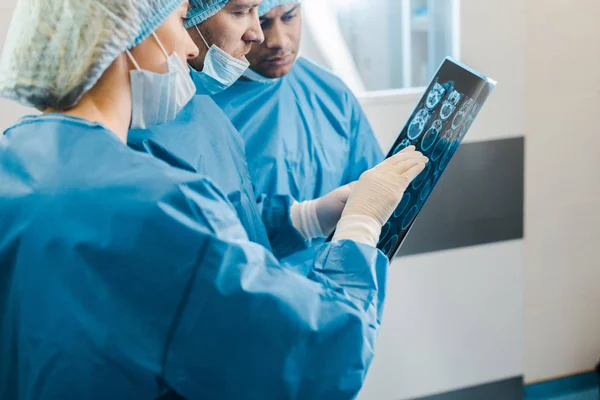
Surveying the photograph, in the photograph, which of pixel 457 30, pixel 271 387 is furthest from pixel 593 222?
pixel 271 387

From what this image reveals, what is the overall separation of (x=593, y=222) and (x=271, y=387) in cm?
203

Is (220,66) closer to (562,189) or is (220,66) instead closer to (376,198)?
(376,198)

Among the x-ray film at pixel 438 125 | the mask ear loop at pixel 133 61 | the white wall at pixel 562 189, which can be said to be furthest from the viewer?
the white wall at pixel 562 189

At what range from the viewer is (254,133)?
1617 millimetres

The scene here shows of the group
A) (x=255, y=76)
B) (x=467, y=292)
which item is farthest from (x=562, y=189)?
(x=255, y=76)

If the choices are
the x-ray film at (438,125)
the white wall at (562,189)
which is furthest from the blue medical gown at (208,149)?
the white wall at (562,189)

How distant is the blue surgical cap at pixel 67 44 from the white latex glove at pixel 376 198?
455 millimetres

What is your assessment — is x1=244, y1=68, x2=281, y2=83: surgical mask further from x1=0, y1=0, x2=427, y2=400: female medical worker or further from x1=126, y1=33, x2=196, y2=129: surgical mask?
x1=0, y1=0, x2=427, y2=400: female medical worker

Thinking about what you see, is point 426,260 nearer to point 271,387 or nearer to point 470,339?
point 470,339

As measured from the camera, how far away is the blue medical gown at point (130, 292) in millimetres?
833

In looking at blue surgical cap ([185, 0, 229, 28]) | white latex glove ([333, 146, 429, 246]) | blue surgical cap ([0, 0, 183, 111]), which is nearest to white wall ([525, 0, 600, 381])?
white latex glove ([333, 146, 429, 246])

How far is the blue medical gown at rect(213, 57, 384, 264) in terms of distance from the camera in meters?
1.60

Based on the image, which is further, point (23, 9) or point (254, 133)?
point (254, 133)

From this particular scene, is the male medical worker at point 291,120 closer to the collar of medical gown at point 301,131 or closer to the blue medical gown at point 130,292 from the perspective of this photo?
the collar of medical gown at point 301,131
